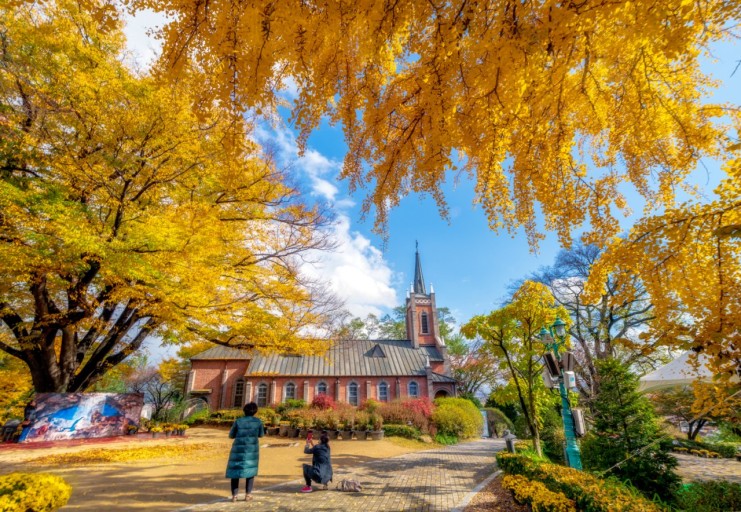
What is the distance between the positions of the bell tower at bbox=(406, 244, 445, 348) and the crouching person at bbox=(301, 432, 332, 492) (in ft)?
89.0

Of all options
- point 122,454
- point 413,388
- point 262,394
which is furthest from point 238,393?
point 122,454

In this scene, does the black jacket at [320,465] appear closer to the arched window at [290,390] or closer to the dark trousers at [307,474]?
the dark trousers at [307,474]

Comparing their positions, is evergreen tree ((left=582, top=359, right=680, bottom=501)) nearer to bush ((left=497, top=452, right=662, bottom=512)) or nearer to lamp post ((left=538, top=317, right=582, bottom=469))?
lamp post ((left=538, top=317, right=582, bottom=469))

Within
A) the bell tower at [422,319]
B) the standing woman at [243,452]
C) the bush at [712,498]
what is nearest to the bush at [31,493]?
the standing woman at [243,452]

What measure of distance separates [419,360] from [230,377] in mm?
17194

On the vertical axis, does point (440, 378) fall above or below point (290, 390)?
above

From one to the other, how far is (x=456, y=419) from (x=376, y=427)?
5150 millimetres

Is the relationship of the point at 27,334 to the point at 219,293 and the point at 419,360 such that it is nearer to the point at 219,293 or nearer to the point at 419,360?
the point at 219,293

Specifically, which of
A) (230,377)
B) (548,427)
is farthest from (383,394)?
(548,427)

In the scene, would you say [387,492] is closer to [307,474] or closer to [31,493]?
[307,474]

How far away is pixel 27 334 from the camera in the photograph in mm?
10039

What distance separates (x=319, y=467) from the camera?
6.95 m

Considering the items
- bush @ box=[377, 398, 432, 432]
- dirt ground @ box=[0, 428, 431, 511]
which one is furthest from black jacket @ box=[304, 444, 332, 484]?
bush @ box=[377, 398, 432, 432]

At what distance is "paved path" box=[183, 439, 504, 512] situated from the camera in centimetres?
561
